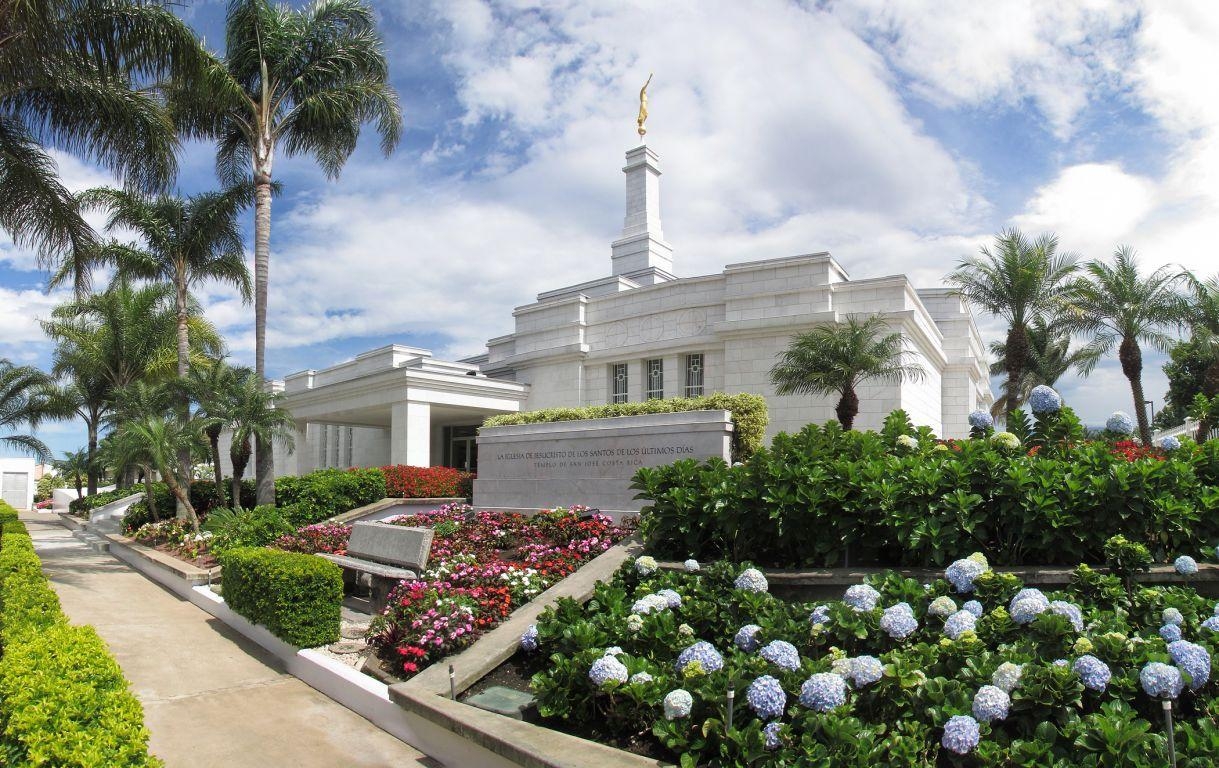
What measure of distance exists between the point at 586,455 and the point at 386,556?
4.61 m

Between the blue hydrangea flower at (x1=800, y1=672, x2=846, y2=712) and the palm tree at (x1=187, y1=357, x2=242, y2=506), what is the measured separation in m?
13.8

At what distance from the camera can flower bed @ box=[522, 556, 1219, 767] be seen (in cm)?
330

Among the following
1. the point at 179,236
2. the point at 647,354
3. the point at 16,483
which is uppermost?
the point at 179,236

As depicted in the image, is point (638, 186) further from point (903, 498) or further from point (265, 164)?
point (903, 498)

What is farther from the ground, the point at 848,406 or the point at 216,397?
the point at 216,397

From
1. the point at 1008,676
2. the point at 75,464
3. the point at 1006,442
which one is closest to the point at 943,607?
the point at 1008,676

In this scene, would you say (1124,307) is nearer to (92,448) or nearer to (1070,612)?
(1070,612)

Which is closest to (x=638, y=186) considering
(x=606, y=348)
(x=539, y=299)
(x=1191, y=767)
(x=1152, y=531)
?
(x=539, y=299)

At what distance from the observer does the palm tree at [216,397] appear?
598 inches

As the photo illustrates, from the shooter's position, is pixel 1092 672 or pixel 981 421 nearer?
pixel 1092 672

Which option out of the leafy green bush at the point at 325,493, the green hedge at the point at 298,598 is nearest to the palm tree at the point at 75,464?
the leafy green bush at the point at 325,493

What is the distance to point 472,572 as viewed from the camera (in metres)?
7.43

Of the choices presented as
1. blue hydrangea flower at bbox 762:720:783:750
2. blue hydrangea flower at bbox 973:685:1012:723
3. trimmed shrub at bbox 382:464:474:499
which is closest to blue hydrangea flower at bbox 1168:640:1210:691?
blue hydrangea flower at bbox 973:685:1012:723

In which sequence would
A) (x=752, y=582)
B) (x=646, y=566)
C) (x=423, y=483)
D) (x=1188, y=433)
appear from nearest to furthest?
1. (x=752, y=582)
2. (x=646, y=566)
3. (x=423, y=483)
4. (x=1188, y=433)
